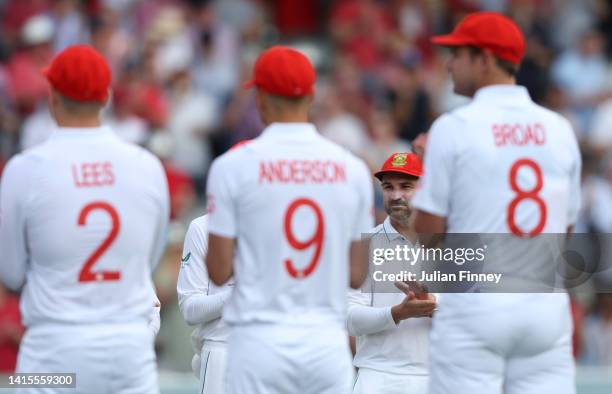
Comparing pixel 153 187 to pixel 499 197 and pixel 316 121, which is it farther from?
pixel 316 121

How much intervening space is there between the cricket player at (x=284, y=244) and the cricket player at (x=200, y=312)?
141 cm

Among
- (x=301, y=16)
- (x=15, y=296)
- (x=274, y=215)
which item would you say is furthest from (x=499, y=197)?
(x=301, y=16)

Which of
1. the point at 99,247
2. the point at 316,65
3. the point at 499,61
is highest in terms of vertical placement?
the point at 316,65

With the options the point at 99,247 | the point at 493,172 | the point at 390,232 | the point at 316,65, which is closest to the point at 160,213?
the point at 99,247

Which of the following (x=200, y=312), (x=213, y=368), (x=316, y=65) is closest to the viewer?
(x=200, y=312)

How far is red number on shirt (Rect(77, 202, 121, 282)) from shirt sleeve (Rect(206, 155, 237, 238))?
0.40 metres

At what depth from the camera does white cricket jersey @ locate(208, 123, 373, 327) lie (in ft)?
19.3

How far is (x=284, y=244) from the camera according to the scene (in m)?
5.90

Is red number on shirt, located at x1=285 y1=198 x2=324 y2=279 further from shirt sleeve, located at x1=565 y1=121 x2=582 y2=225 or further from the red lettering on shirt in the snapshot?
shirt sleeve, located at x1=565 y1=121 x2=582 y2=225

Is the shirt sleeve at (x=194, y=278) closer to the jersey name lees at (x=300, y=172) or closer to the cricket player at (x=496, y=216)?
the jersey name lees at (x=300, y=172)

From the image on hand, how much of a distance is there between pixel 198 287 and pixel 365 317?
97 centimetres

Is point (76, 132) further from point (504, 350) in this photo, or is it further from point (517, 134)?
point (504, 350)

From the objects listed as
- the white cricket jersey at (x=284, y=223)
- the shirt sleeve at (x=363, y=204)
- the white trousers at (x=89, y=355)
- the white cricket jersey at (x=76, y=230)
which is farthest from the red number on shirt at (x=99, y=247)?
the shirt sleeve at (x=363, y=204)

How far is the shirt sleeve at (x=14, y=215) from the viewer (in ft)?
19.0
